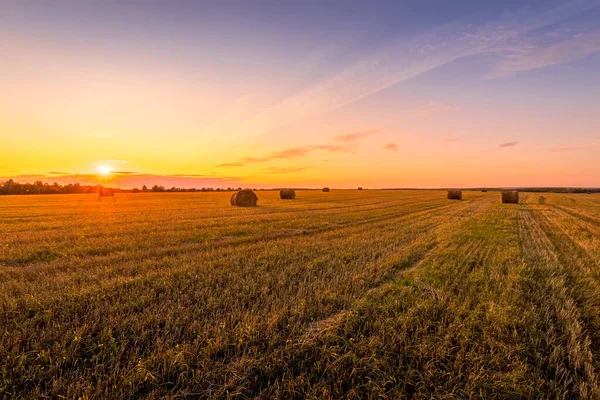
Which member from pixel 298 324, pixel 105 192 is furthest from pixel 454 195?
pixel 105 192

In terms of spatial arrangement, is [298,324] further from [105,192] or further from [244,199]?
[105,192]

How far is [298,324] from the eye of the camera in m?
3.97

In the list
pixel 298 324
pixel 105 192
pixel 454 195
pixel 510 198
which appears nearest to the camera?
pixel 298 324

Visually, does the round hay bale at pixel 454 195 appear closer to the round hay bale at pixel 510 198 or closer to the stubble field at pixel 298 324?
the round hay bale at pixel 510 198

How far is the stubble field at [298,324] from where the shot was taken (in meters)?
2.87

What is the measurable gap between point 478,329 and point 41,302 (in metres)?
6.94

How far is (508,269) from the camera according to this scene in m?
6.71

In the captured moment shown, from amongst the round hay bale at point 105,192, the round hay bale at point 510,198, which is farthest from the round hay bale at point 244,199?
the round hay bale at point 105,192

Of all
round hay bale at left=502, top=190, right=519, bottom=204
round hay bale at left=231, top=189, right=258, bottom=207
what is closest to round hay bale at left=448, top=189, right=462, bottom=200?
round hay bale at left=502, top=190, right=519, bottom=204

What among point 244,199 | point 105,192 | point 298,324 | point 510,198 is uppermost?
point 105,192

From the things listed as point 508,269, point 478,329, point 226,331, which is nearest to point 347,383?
point 226,331

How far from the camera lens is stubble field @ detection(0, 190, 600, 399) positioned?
287 cm

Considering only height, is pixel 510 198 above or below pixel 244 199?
below

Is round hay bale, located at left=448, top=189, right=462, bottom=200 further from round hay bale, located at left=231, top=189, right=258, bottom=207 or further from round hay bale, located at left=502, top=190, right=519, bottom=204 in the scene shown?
round hay bale, located at left=231, top=189, right=258, bottom=207
